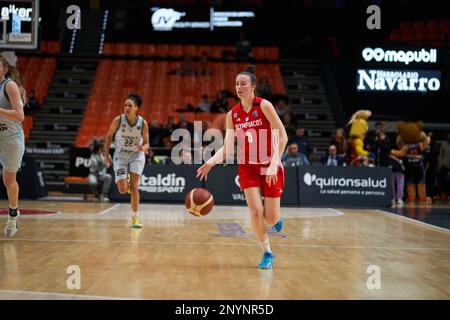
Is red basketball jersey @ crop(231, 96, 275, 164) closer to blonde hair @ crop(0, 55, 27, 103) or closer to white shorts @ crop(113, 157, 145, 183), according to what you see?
blonde hair @ crop(0, 55, 27, 103)

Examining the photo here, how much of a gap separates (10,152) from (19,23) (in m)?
7.70

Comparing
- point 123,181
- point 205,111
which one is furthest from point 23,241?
point 205,111

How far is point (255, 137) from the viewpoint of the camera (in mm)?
6512

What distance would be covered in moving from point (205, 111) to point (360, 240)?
45.7 feet

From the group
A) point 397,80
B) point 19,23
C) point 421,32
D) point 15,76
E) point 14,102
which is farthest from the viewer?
point 421,32

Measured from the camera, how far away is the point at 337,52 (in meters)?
26.0

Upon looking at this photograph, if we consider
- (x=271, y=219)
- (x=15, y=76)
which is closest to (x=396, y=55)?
(x=15, y=76)

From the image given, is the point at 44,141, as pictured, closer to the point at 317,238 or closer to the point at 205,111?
the point at 205,111

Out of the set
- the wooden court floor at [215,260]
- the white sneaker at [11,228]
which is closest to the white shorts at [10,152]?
the white sneaker at [11,228]

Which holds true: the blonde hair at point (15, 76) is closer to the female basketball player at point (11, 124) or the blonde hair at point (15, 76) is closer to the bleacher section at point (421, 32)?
the female basketball player at point (11, 124)

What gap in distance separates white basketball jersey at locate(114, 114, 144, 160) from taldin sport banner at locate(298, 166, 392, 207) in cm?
740

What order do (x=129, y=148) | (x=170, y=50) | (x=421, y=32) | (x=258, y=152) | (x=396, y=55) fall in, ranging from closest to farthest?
(x=258, y=152) → (x=129, y=148) → (x=396, y=55) → (x=421, y=32) → (x=170, y=50)

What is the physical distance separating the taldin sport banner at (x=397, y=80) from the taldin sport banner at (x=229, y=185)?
246 inches

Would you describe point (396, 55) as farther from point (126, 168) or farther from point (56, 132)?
point (126, 168)
